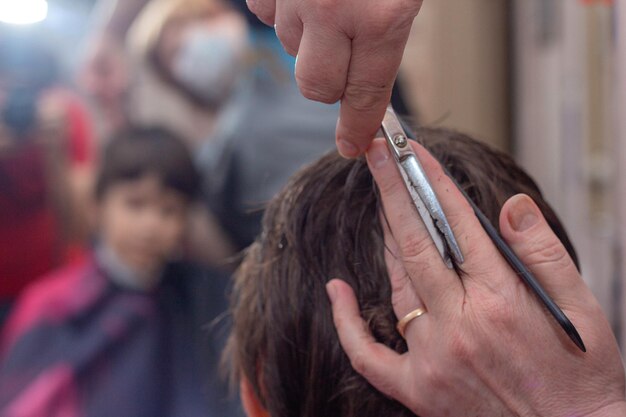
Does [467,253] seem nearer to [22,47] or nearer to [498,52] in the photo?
[22,47]

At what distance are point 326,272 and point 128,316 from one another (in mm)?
1155

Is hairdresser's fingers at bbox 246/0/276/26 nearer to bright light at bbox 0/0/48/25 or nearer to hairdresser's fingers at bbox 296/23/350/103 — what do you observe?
hairdresser's fingers at bbox 296/23/350/103

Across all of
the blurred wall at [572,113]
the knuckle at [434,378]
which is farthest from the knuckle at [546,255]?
the blurred wall at [572,113]

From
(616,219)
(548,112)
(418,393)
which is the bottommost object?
(548,112)

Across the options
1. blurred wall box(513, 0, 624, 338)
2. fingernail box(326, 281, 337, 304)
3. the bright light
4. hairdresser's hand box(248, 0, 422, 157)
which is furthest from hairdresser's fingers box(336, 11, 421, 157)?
the bright light

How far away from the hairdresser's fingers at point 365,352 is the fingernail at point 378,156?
0.12 meters

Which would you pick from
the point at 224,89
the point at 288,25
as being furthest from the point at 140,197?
the point at 288,25

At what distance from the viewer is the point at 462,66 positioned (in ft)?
7.38

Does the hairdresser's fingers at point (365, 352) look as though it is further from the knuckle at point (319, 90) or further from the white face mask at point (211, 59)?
the white face mask at point (211, 59)

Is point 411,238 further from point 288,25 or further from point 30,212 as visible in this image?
point 30,212

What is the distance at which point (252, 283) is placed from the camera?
2.36ft

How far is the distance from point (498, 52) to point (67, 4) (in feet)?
4.91

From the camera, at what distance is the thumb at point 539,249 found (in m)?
0.51

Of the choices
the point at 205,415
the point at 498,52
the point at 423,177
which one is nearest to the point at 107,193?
the point at 205,415
